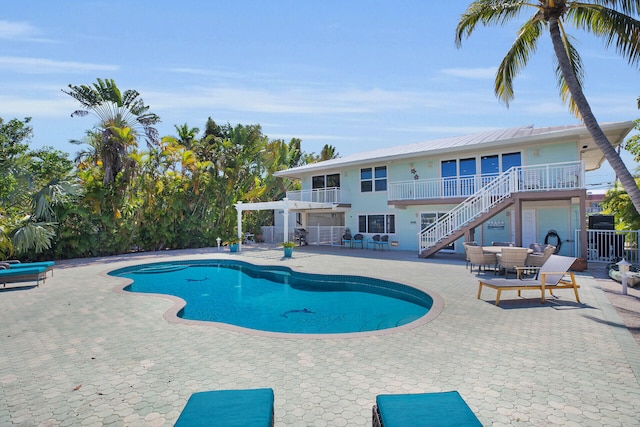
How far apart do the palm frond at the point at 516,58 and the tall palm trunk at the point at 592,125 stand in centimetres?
140

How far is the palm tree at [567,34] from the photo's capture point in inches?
325

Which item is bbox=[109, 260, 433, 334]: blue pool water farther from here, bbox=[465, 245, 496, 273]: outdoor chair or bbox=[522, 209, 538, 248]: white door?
bbox=[522, 209, 538, 248]: white door

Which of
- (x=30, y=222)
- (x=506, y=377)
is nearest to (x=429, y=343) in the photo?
(x=506, y=377)

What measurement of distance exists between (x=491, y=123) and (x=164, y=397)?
20.3 meters

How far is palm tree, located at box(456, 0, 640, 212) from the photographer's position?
8.27 meters

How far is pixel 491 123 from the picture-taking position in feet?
62.4

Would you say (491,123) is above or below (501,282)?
above

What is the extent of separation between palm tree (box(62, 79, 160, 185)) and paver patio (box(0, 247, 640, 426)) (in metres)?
12.1

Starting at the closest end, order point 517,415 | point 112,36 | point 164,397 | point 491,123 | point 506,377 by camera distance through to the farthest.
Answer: point 517,415 < point 164,397 < point 506,377 < point 112,36 < point 491,123

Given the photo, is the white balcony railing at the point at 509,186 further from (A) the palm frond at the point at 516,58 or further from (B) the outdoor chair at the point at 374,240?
(B) the outdoor chair at the point at 374,240

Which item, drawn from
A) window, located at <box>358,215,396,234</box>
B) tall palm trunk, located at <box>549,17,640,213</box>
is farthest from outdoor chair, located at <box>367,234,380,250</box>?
tall palm trunk, located at <box>549,17,640,213</box>

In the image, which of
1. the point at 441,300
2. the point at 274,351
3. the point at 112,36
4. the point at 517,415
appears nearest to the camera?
the point at 517,415

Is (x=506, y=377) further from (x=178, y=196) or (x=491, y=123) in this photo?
(x=178, y=196)

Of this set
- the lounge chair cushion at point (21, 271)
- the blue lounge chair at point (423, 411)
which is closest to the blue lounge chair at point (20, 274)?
the lounge chair cushion at point (21, 271)
